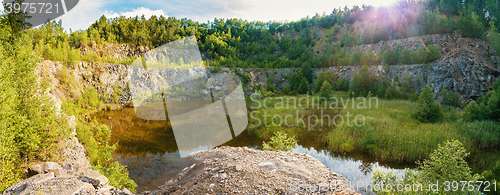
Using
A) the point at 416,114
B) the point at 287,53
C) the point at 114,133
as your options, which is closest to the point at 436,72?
the point at 416,114

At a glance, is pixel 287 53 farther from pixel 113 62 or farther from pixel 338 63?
pixel 113 62

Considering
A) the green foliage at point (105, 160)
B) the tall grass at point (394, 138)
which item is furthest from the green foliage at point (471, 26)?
the green foliage at point (105, 160)

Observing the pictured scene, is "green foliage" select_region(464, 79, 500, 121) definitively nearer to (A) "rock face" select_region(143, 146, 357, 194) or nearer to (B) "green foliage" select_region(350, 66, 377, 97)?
(B) "green foliage" select_region(350, 66, 377, 97)

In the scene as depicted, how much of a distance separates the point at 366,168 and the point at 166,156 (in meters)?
10.8

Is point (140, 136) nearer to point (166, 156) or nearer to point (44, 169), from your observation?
point (166, 156)

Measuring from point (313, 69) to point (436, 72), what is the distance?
65.7 ft

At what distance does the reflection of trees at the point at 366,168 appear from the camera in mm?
10062

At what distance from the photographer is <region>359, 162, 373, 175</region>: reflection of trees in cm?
1006

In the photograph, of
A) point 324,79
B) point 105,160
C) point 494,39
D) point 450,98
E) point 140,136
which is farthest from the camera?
point 324,79

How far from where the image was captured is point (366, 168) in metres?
10.4

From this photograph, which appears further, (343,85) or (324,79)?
(324,79)

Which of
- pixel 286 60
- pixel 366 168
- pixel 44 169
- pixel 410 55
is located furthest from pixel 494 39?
pixel 44 169

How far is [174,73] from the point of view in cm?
3428

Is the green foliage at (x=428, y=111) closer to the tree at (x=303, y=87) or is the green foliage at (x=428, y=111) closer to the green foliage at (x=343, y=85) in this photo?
the green foliage at (x=343, y=85)
